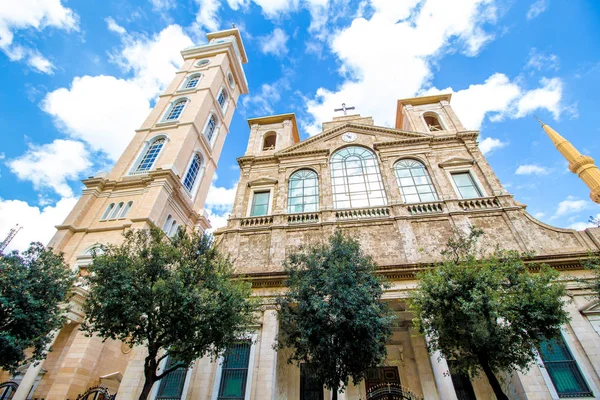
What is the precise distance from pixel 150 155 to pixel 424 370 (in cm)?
2317

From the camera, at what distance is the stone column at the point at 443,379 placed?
31.8ft

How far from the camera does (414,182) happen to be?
16.3 metres

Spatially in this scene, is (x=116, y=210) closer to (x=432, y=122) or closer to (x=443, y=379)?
(x=443, y=379)

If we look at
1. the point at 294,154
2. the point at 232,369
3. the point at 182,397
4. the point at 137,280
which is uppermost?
the point at 294,154

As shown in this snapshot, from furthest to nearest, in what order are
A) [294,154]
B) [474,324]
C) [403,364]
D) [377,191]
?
[294,154], [377,191], [403,364], [474,324]

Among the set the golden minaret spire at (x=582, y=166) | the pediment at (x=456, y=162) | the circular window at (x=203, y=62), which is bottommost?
the pediment at (x=456, y=162)

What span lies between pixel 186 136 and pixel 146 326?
18.2m

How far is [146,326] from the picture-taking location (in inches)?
356

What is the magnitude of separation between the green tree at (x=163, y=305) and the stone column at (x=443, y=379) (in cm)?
660

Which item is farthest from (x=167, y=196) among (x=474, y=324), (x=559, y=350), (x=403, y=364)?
(x=559, y=350)

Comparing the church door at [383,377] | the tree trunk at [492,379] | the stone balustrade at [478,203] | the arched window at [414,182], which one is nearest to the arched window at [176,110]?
the arched window at [414,182]

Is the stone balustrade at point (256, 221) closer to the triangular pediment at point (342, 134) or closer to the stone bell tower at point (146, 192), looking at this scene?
the stone bell tower at point (146, 192)

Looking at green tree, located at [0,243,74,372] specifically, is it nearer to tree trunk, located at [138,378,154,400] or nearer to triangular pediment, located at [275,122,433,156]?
tree trunk, located at [138,378,154,400]

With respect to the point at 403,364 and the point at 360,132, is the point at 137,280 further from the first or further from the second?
the point at 360,132
